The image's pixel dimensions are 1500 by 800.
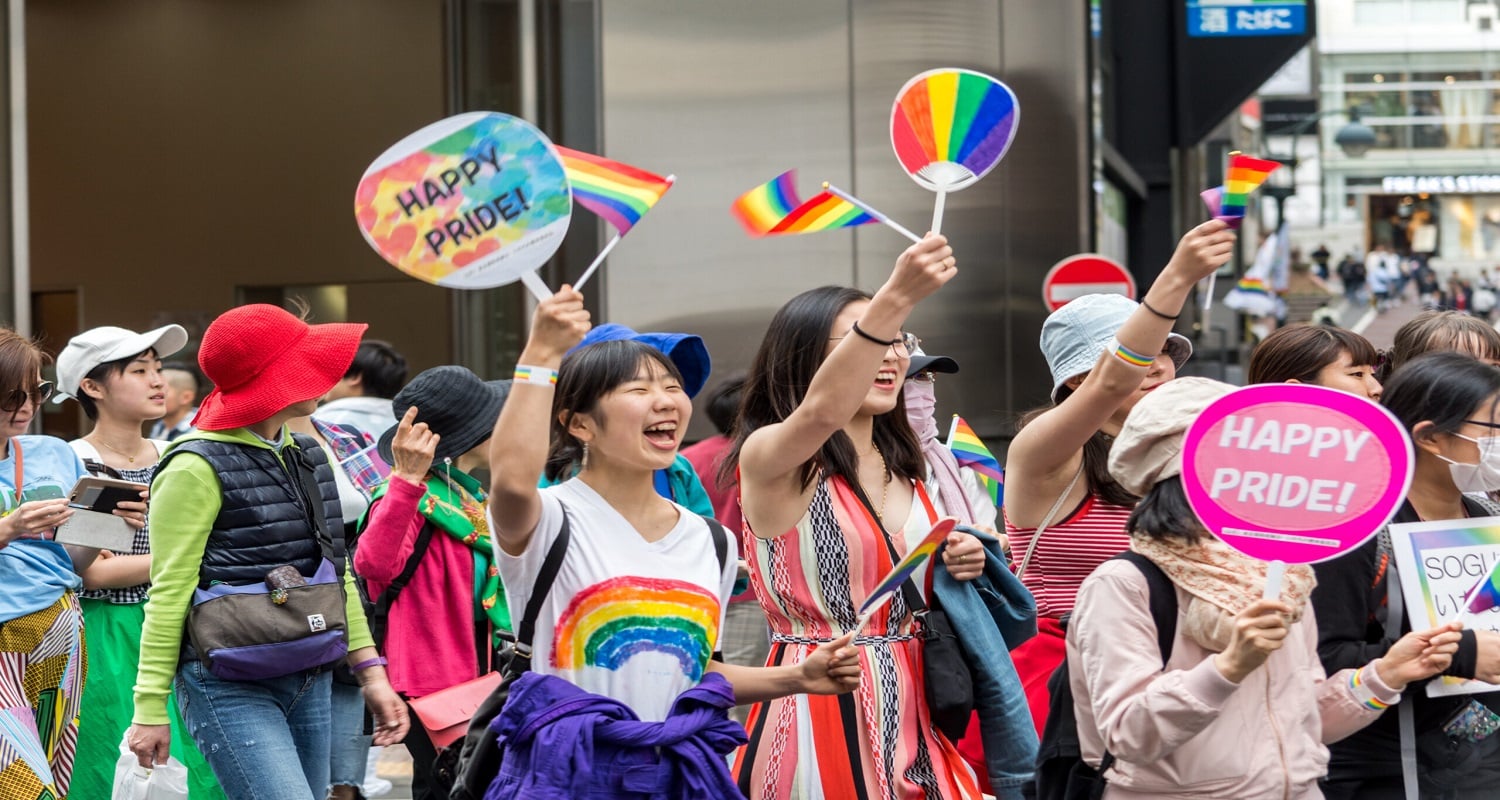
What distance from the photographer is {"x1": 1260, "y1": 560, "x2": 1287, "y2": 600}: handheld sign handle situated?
9.52ft

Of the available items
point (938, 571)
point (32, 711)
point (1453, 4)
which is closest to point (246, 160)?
point (32, 711)

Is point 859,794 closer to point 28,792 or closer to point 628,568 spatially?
point 628,568

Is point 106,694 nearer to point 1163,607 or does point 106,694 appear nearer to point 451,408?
point 451,408

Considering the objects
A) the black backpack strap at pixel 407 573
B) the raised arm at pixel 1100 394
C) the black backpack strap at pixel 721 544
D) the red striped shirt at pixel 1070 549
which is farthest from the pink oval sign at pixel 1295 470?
the black backpack strap at pixel 407 573

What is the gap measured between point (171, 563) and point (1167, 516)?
2.44m

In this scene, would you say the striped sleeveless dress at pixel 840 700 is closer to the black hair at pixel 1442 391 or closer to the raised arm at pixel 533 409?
the raised arm at pixel 533 409

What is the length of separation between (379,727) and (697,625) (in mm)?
1542

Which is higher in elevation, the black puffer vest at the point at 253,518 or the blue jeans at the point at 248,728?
the black puffer vest at the point at 253,518

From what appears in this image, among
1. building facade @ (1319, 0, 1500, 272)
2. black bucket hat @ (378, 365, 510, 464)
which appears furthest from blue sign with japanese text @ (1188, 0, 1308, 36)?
building facade @ (1319, 0, 1500, 272)

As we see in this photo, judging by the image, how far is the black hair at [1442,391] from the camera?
3.79 metres

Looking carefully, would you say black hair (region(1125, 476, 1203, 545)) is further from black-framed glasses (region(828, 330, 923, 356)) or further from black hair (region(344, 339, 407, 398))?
black hair (region(344, 339, 407, 398))

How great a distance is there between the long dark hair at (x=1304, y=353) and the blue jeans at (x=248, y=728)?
2.54 metres

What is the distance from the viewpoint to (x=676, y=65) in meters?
11.5

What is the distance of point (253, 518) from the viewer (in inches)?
175
